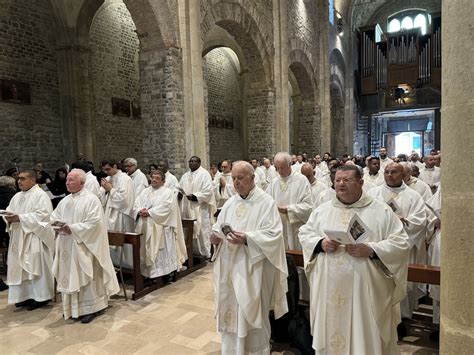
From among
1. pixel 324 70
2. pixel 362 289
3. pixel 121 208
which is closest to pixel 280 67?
pixel 324 70

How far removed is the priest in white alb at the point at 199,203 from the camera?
Result: 773 cm

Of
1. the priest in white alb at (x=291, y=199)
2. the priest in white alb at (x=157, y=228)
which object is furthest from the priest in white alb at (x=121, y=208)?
the priest in white alb at (x=291, y=199)

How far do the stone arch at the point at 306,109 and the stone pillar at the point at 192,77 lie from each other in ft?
34.6

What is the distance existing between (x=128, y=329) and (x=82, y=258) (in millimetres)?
1060

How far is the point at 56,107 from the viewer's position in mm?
13586

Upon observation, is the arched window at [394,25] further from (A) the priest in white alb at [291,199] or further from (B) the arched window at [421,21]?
(A) the priest in white alb at [291,199]

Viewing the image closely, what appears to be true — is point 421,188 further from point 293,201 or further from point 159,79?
point 159,79

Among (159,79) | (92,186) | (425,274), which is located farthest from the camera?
(159,79)

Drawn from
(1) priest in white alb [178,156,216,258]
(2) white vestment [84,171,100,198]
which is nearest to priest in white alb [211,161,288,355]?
(1) priest in white alb [178,156,216,258]

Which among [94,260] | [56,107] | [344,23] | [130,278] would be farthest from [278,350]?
[344,23]

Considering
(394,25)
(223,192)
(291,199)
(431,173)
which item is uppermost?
(394,25)

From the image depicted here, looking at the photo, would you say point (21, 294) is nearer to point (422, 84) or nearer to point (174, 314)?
point (174, 314)

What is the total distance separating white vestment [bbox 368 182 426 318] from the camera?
14.2ft

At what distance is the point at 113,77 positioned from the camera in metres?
15.0
